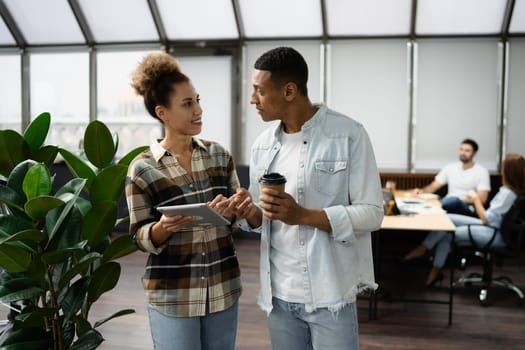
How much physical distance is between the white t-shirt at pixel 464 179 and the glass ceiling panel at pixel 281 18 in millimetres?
2443

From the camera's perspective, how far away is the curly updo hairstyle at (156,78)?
1.89 meters

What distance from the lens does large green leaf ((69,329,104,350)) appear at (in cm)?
203

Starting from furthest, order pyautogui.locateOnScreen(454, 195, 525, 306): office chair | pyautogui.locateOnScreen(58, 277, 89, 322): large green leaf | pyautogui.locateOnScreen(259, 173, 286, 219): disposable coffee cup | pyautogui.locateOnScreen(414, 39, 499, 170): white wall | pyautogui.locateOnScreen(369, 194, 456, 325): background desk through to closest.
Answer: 1. pyautogui.locateOnScreen(414, 39, 499, 170): white wall
2. pyautogui.locateOnScreen(454, 195, 525, 306): office chair
3. pyautogui.locateOnScreen(369, 194, 456, 325): background desk
4. pyautogui.locateOnScreen(58, 277, 89, 322): large green leaf
5. pyautogui.locateOnScreen(259, 173, 286, 219): disposable coffee cup

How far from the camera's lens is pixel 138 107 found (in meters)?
7.85

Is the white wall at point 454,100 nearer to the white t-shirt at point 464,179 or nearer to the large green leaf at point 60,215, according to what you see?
the white t-shirt at point 464,179

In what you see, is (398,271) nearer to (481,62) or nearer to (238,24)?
(481,62)

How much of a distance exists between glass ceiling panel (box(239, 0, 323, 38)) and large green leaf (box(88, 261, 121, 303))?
547 centimetres

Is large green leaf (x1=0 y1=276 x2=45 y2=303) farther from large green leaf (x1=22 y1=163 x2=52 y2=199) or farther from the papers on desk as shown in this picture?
the papers on desk

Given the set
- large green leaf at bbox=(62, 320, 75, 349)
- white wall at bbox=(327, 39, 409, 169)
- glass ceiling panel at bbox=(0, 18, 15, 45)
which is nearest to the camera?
large green leaf at bbox=(62, 320, 75, 349)

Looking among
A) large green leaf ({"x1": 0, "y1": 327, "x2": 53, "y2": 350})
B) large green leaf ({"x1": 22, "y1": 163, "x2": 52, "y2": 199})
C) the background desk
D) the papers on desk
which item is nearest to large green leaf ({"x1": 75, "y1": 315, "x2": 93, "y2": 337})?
large green leaf ({"x1": 0, "y1": 327, "x2": 53, "y2": 350})

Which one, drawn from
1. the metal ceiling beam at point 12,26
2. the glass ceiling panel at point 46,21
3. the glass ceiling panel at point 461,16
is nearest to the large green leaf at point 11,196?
the glass ceiling panel at point 461,16

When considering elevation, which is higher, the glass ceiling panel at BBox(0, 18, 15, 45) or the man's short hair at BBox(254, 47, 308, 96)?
the glass ceiling panel at BBox(0, 18, 15, 45)

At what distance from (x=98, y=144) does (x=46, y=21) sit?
6.27 m

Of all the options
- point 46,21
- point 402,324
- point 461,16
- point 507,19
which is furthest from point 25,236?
point 46,21
